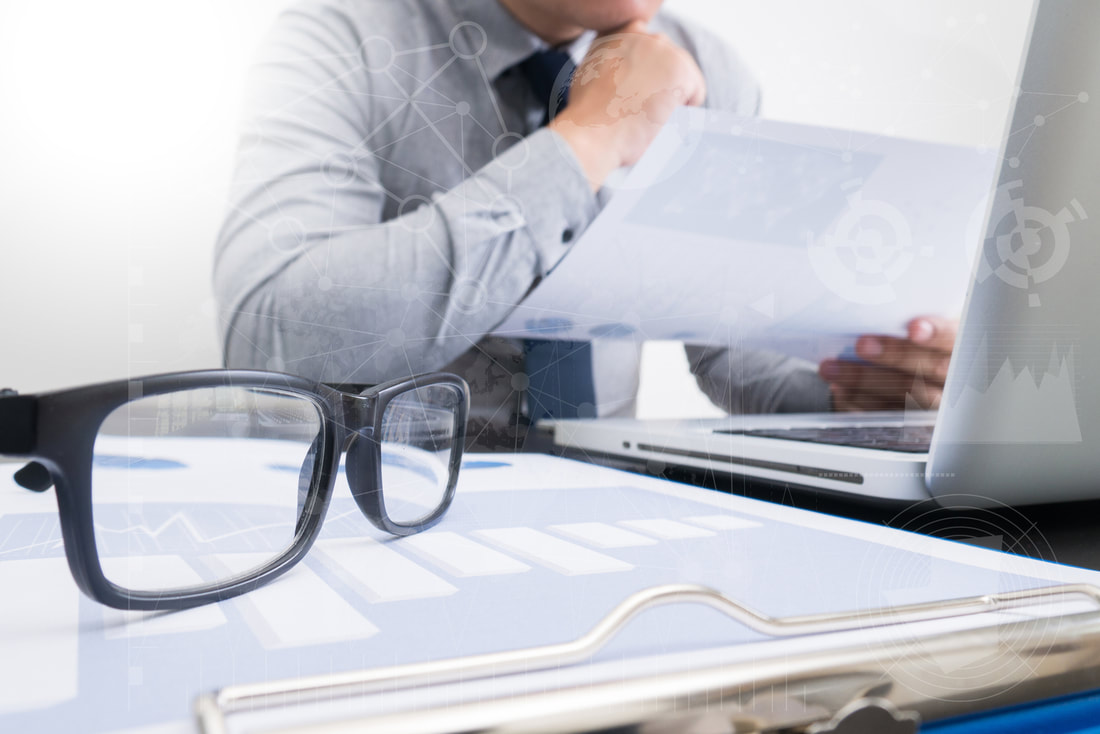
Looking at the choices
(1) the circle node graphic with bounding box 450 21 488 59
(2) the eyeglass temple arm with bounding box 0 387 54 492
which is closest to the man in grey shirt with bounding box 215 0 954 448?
(1) the circle node graphic with bounding box 450 21 488 59

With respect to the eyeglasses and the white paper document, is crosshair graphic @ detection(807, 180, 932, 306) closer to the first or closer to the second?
the white paper document

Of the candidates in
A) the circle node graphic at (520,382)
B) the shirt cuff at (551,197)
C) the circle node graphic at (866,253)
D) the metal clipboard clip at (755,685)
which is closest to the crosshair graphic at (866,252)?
the circle node graphic at (866,253)

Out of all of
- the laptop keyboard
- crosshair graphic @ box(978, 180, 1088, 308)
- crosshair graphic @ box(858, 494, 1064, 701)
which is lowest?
crosshair graphic @ box(858, 494, 1064, 701)

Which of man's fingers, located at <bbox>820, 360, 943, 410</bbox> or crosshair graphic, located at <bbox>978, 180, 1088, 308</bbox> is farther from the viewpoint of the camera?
man's fingers, located at <bbox>820, 360, 943, 410</bbox>

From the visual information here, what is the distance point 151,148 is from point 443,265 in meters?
0.19

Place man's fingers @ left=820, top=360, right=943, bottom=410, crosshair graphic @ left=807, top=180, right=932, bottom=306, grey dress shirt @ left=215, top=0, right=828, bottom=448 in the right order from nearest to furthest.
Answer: grey dress shirt @ left=215, top=0, right=828, bottom=448, crosshair graphic @ left=807, top=180, right=932, bottom=306, man's fingers @ left=820, top=360, right=943, bottom=410

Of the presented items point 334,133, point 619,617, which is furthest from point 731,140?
point 619,617

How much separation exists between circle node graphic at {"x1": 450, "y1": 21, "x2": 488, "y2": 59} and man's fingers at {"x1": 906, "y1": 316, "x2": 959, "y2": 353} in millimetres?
449

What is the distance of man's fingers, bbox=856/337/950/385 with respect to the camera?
23.7 inches

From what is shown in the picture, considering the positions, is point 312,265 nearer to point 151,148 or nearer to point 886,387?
point 151,148

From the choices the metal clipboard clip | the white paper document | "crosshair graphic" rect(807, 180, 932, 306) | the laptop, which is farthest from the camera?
"crosshair graphic" rect(807, 180, 932, 306)

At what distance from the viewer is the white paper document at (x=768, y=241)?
1.35ft

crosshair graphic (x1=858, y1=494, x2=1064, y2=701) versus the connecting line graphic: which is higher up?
the connecting line graphic

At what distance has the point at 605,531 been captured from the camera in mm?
199
